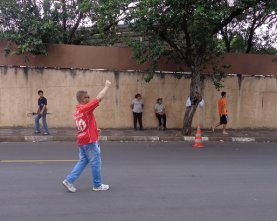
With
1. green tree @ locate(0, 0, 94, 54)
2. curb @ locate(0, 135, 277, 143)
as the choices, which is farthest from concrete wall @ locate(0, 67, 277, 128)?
curb @ locate(0, 135, 277, 143)

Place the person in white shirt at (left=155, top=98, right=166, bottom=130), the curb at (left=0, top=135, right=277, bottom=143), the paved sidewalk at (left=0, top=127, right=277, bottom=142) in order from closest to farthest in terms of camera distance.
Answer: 1. the curb at (left=0, top=135, right=277, bottom=143)
2. the paved sidewalk at (left=0, top=127, right=277, bottom=142)
3. the person in white shirt at (left=155, top=98, right=166, bottom=130)

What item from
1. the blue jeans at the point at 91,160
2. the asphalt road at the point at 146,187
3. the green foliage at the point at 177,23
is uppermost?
the green foliage at the point at 177,23

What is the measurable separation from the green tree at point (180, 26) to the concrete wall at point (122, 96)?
1.41 meters

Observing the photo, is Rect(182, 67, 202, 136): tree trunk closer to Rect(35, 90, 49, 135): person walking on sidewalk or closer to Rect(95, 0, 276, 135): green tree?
Rect(95, 0, 276, 135): green tree

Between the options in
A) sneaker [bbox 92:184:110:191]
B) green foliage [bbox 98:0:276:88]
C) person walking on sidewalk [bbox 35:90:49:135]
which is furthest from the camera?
person walking on sidewalk [bbox 35:90:49:135]

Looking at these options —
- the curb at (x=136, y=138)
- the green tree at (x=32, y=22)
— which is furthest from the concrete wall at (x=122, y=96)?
the curb at (x=136, y=138)

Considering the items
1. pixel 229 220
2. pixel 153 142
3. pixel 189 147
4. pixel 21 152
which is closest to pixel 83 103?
pixel 229 220

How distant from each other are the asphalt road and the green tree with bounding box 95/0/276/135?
4.03m

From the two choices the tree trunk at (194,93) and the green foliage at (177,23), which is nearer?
the green foliage at (177,23)

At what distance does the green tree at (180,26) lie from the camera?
1215 centimetres

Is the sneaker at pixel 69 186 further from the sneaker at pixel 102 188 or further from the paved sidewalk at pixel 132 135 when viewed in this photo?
the paved sidewalk at pixel 132 135

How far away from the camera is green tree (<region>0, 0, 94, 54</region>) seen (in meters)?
14.6

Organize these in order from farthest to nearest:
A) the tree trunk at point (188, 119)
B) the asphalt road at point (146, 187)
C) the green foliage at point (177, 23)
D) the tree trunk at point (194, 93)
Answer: the tree trunk at point (188, 119)
the tree trunk at point (194, 93)
the green foliage at point (177, 23)
the asphalt road at point (146, 187)

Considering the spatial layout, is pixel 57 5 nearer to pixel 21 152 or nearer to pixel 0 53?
pixel 0 53
